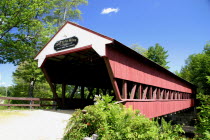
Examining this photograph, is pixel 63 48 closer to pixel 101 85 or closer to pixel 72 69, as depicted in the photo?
pixel 72 69

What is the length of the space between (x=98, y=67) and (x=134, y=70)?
4.51 meters

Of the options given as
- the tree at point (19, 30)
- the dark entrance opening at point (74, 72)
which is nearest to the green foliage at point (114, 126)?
the dark entrance opening at point (74, 72)

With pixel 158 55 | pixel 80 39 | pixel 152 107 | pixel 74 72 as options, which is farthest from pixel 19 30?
pixel 158 55

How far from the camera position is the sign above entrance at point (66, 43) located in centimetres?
910

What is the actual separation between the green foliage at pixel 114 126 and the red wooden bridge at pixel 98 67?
1901mm

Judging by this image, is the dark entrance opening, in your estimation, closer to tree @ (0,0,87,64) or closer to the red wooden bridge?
the red wooden bridge

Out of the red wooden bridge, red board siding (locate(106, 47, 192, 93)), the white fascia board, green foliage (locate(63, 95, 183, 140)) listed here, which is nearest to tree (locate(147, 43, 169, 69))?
the red wooden bridge

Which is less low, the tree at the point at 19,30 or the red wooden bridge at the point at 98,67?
the tree at the point at 19,30

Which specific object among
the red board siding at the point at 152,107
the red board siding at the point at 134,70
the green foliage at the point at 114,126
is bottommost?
the red board siding at the point at 152,107

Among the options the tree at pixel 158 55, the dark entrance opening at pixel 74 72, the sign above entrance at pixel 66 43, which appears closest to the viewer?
the sign above entrance at pixel 66 43

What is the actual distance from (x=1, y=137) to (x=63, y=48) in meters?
5.53

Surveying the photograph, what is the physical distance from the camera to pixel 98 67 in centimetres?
1436

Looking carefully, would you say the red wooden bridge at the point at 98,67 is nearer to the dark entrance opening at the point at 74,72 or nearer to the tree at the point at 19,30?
the dark entrance opening at the point at 74,72

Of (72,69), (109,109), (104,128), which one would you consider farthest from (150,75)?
(104,128)
